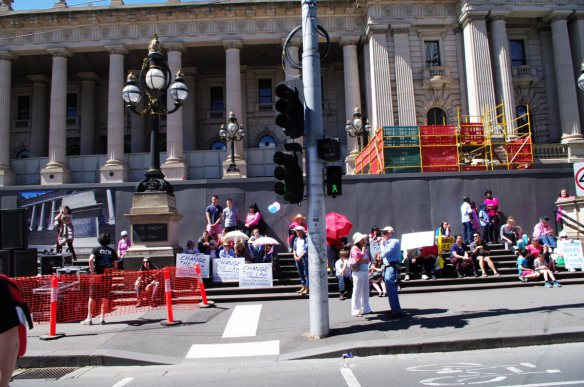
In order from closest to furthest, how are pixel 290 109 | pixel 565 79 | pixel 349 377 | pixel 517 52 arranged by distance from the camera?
1. pixel 349 377
2. pixel 290 109
3. pixel 565 79
4. pixel 517 52

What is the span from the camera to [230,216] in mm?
17062

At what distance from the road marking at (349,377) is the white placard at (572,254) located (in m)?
10.9

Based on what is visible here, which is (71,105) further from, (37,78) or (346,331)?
(346,331)

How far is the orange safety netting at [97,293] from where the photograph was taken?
10.3m

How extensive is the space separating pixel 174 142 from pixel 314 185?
24672 mm

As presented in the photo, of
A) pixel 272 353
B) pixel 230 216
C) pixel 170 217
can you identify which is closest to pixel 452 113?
pixel 230 216

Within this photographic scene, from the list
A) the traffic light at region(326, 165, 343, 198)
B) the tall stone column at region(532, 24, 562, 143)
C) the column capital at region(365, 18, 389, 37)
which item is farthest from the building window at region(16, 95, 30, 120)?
the tall stone column at region(532, 24, 562, 143)

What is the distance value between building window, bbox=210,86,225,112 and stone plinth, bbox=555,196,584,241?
88.7 feet

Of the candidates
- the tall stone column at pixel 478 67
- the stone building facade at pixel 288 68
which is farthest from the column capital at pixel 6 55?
the tall stone column at pixel 478 67

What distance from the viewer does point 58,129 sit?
32.9 meters

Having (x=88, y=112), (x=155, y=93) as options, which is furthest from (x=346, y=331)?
(x=88, y=112)

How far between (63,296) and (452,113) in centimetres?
2829

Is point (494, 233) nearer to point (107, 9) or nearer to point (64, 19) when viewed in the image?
point (107, 9)

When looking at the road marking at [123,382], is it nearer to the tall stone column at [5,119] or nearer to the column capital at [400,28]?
the column capital at [400,28]
